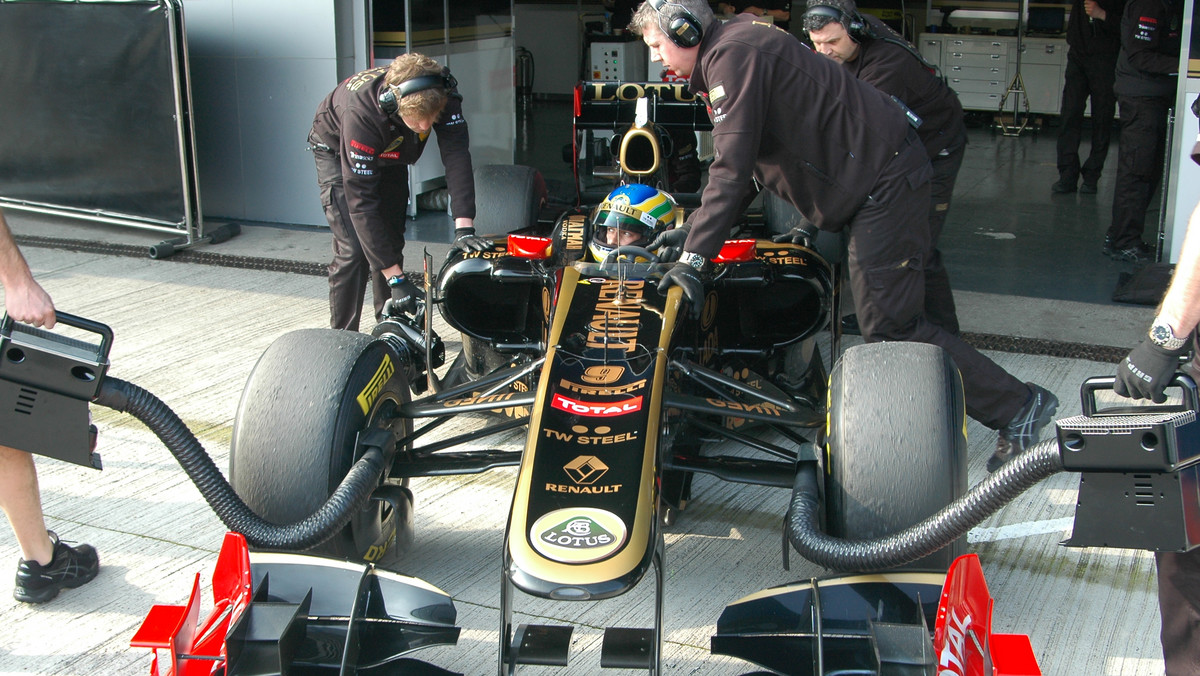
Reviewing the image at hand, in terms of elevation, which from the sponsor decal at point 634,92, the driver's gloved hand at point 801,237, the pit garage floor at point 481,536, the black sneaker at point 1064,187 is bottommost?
the pit garage floor at point 481,536

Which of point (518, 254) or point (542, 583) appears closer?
point (542, 583)

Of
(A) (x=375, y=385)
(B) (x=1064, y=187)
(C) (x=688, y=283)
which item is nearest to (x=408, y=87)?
(A) (x=375, y=385)

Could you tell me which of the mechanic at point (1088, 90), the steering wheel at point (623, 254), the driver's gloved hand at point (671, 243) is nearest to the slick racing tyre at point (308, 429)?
the steering wheel at point (623, 254)

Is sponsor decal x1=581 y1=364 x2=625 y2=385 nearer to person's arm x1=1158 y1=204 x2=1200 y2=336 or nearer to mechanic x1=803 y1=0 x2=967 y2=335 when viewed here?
person's arm x1=1158 y1=204 x2=1200 y2=336

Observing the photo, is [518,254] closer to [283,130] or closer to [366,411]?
[366,411]

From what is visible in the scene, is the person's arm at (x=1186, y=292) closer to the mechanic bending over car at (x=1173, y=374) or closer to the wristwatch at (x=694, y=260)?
the mechanic bending over car at (x=1173, y=374)

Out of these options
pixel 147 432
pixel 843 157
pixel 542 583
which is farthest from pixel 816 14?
pixel 147 432

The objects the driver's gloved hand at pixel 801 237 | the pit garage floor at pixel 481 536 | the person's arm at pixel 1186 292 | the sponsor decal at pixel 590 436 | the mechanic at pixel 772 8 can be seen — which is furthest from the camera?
the mechanic at pixel 772 8

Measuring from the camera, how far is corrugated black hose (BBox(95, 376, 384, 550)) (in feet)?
8.75

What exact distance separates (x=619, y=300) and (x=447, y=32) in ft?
21.6

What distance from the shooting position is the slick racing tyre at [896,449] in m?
2.87

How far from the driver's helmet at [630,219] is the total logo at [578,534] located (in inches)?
70.3

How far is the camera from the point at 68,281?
22.8 ft

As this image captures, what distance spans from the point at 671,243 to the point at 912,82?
1775 mm
